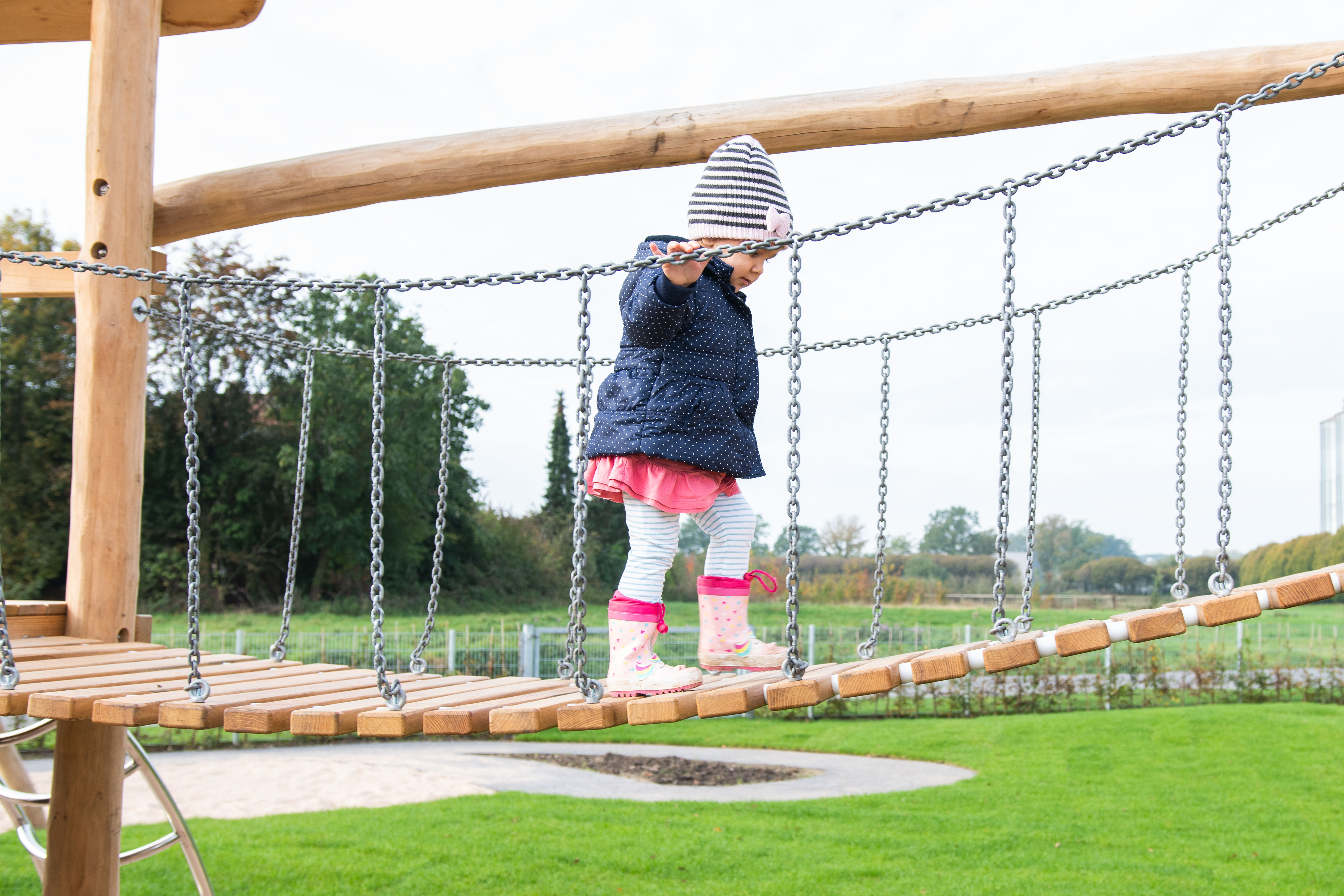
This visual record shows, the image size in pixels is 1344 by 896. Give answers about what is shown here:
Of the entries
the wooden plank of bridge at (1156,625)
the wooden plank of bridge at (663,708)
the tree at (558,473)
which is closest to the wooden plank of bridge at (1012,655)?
the wooden plank of bridge at (1156,625)

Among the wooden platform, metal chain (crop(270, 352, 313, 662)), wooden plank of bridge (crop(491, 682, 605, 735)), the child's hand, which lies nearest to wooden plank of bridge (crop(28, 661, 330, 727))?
the wooden platform

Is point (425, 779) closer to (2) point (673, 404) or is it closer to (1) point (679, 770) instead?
(1) point (679, 770)

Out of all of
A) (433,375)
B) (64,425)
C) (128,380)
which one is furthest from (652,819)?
(64,425)

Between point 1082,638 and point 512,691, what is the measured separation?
146 cm

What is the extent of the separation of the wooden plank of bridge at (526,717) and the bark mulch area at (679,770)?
6.95 m

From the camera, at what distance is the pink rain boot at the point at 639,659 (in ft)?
8.27

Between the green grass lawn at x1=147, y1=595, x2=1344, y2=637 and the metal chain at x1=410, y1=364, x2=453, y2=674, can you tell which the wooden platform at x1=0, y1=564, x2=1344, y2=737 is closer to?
the metal chain at x1=410, y1=364, x2=453, y2=674

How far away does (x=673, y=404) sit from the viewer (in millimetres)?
2594

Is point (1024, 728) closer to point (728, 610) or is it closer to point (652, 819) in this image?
point (652, 819)

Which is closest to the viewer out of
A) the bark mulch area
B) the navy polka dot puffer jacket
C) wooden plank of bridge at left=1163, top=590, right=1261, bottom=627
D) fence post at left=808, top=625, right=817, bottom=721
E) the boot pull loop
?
wooden plank of bridge at left=1163, top=590, right=1261, bottom=627

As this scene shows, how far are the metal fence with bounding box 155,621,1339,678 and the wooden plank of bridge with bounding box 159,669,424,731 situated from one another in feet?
32.4

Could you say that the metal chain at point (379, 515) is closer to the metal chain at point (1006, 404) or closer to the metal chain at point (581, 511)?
the metal chain at point (581, 511)

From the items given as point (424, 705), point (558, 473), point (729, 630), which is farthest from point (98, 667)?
point (558, 473)

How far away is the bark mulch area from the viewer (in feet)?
30.2
